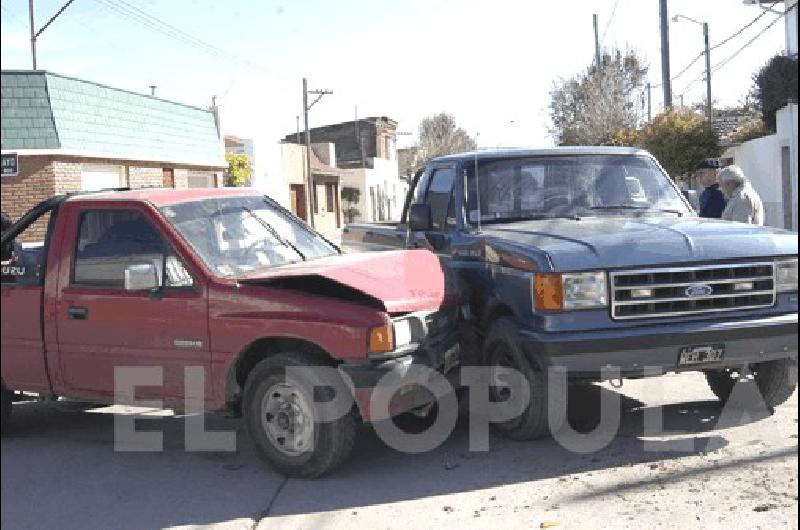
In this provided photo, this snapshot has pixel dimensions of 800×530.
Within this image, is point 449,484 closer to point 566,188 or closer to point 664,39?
point 566,188

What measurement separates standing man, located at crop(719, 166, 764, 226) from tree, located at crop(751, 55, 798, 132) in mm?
13802

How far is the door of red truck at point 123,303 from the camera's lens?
18.5 ft

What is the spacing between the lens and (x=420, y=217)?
24.0 ft

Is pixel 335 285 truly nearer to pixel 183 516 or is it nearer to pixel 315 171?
pixel 183 516

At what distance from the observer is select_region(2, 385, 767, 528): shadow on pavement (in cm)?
507

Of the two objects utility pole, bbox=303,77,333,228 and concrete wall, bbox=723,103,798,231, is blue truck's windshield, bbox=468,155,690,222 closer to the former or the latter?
concrete wall, bbox=723,103,798,231

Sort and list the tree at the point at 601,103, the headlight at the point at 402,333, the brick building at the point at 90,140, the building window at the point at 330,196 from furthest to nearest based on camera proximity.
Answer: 1. the building window at the point at 330,196
2. the tree at the point at 601,103
3. the brick building at the point at 90,140
4. the headlight at the point at 402,333

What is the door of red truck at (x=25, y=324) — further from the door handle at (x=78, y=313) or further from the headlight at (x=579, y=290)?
the headlight at (x=579, y=290)

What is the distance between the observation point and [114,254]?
603 cm

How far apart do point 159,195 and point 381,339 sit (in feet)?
6.91

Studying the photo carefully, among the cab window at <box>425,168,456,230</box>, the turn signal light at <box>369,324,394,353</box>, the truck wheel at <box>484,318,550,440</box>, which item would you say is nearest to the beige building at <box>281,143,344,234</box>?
the cab window at <box>425,168,456,230</box>

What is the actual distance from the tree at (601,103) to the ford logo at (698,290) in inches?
1049

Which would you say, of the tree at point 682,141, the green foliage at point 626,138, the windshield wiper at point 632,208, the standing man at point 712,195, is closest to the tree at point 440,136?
the green foliage at point 626,138

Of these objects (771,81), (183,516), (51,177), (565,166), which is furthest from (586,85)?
(183,516)
